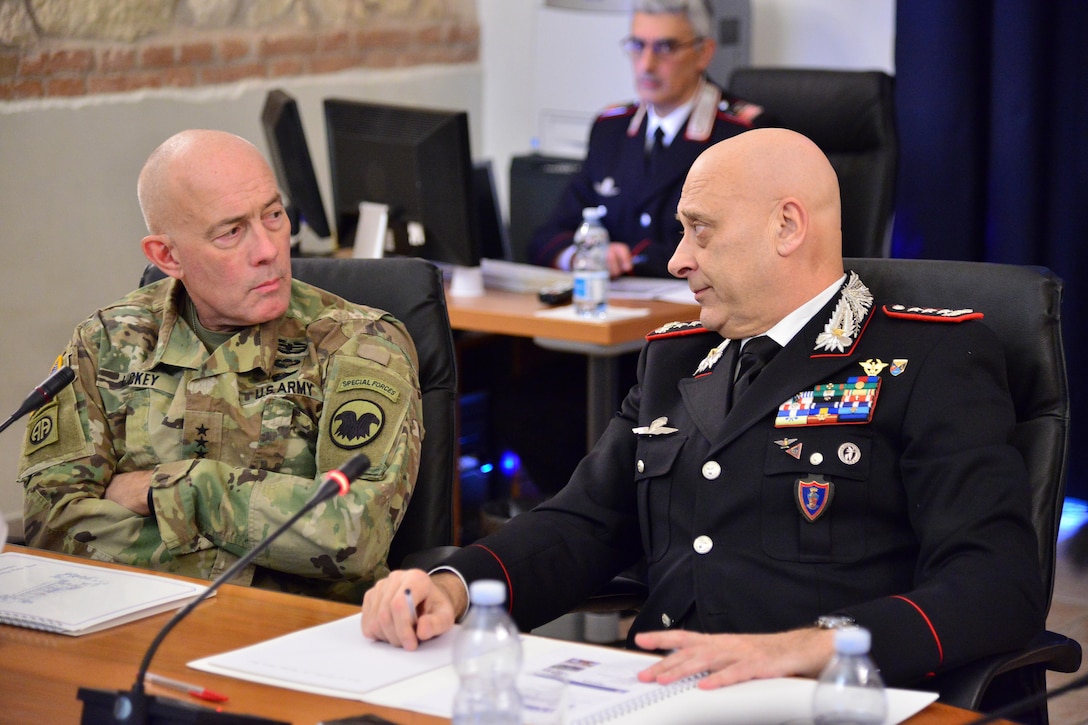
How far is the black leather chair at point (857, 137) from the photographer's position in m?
3.53

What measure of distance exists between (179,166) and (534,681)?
1078mm

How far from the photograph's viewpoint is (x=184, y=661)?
1376mm

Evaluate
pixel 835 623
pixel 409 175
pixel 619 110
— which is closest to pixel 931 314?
pixel 835 623

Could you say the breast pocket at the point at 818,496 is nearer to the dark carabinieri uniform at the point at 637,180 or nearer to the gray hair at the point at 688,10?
the dark carabinieri uniform at the point at 637,180

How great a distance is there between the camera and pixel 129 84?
3.93 meters

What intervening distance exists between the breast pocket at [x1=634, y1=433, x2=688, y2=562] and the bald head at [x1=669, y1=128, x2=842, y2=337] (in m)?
0.19

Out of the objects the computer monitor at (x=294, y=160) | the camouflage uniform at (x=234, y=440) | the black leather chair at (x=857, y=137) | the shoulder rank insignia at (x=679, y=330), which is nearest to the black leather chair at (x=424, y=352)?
the camouflage uniform at (x=234, y=440)

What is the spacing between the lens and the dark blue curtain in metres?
3.78

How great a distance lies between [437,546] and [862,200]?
78.8 inches

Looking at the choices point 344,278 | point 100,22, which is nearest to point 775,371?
point 344,278

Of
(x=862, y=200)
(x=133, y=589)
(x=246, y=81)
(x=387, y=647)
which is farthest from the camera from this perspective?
(x=246, y=81)

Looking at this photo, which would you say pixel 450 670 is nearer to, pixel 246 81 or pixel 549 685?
pixel 549 685

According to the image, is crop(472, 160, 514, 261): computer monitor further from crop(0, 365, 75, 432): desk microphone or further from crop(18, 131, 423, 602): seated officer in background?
crop(0, 365, 75, 432): desk microphone

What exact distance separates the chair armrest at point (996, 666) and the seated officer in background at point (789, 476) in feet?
0.06
